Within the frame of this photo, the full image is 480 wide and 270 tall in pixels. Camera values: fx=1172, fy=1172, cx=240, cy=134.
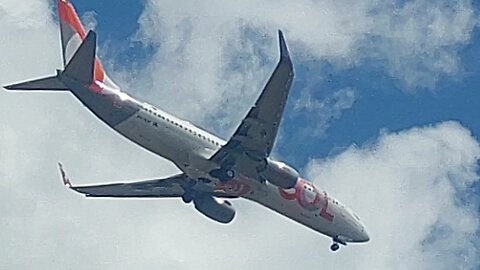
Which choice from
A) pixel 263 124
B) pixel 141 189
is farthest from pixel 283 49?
pixel 141 189

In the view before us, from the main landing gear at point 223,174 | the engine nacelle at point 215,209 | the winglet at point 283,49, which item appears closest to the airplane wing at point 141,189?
the engine nacelle at point 215,209

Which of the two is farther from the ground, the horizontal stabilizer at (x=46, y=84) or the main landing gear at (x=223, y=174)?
the main landing gear at (x=223, y=174)

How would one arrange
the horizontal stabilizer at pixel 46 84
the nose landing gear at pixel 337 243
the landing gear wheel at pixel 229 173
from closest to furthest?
1. the horizontal stabilizer at pixel 46 84
2. the landing gear wheel at pixel 229 173
3. the nose landing gear at pixel 337 243

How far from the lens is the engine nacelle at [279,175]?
7362cm

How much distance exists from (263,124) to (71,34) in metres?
17.7

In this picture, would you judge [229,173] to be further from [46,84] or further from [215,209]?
[46,84]

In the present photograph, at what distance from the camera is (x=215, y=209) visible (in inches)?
3182

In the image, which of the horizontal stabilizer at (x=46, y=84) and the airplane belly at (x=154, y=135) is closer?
the horizontal stabilizer at (x=46, y=84)

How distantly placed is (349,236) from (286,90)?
1914 cm

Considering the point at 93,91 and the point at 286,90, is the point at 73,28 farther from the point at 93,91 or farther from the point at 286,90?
the point at 286,90

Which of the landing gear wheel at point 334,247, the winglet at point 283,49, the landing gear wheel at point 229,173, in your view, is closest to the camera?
the winglet at point 283,49

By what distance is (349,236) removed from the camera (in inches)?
3258

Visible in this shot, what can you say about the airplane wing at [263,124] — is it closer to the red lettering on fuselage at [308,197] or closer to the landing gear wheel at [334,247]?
the red lettering on fuselage at [308,197]

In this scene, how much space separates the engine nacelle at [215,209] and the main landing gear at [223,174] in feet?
17.9
